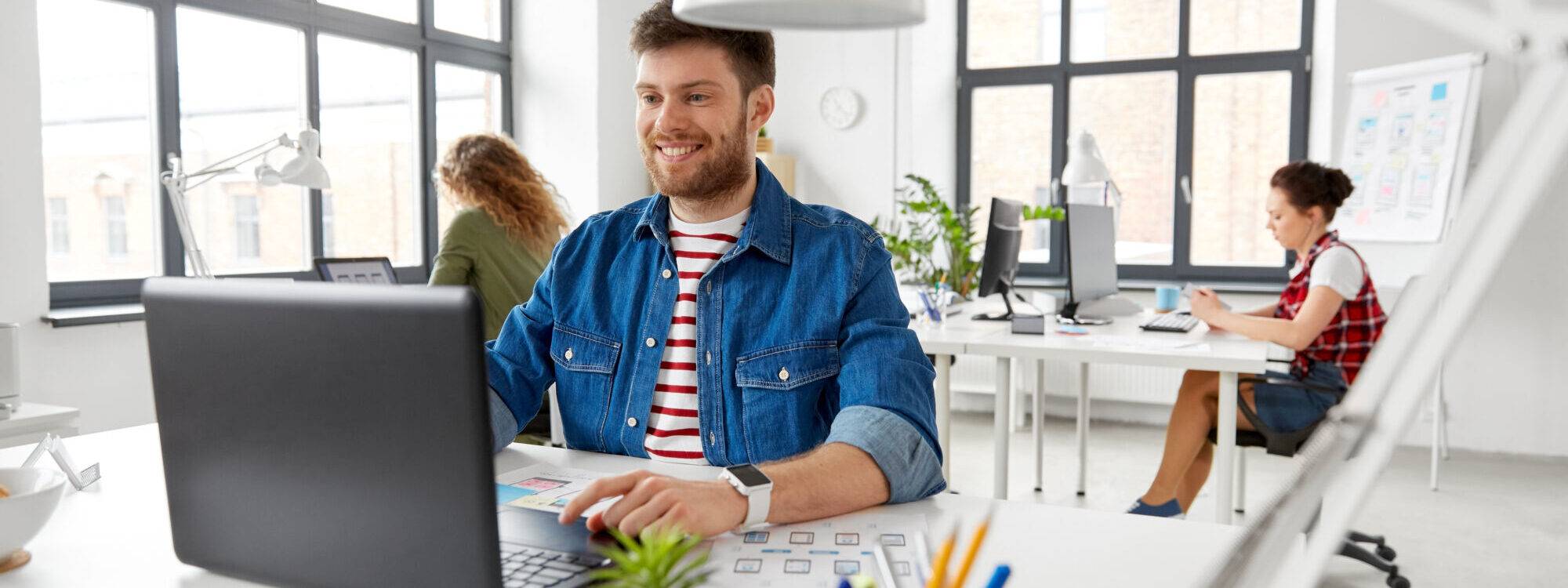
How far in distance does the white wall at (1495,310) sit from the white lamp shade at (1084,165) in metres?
1.33

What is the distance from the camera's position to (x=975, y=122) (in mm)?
5820

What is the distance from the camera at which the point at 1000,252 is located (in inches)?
148

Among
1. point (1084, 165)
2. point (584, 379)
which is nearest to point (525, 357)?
point (584, 379)

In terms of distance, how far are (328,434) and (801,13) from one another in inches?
24.4

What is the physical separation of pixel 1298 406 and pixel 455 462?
2.64m

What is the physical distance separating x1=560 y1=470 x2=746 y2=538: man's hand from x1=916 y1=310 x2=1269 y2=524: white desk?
6.45ft

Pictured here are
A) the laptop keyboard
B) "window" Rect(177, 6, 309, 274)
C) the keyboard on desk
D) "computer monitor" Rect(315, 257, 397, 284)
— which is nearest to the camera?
the laptop keyboard

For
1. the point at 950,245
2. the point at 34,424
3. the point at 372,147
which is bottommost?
the point at 34,424

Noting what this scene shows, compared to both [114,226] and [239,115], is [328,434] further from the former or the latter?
[239,115]

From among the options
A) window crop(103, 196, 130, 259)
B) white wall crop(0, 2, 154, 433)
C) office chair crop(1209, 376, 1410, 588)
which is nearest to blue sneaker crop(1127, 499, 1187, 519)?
office chair crop(1209, 376, 1410, 588)

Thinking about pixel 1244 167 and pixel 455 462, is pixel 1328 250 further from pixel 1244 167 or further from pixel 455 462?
pixel 455 462

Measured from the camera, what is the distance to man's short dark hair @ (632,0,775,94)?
1.46 m

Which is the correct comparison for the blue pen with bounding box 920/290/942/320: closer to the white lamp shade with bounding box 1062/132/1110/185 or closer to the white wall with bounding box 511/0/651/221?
the white lamp shade with bounding box 1062/132/1110/185

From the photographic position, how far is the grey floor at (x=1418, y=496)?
3.12m
